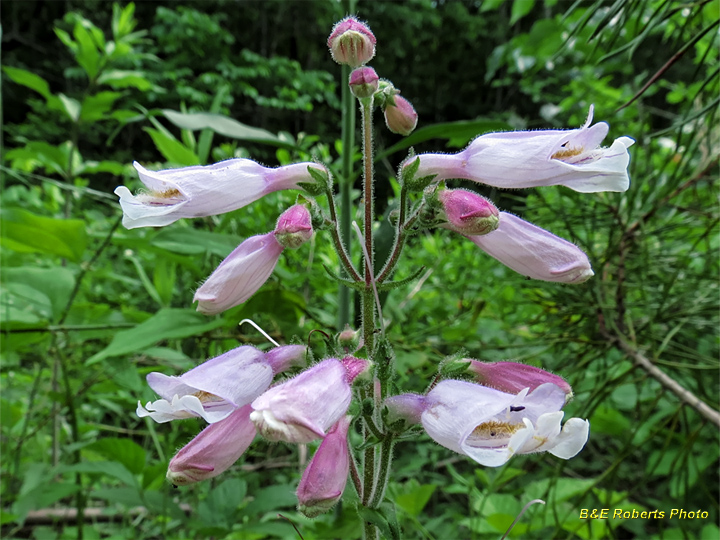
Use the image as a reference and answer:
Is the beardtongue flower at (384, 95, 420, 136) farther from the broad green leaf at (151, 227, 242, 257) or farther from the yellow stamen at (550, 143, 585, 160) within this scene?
the broad green leaf at (151, 227, 242, 257)

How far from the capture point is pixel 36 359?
54.0 inches

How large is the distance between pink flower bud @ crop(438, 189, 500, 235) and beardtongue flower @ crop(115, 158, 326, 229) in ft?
0.52

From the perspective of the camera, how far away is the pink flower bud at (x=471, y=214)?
0.46 m

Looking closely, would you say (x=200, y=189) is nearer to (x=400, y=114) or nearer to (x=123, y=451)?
(x=400, y=114)

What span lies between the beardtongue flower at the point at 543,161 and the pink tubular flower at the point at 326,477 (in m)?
0.29

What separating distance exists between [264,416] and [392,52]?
9.56 m

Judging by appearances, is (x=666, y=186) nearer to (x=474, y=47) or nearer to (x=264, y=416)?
(x=264, y=416)

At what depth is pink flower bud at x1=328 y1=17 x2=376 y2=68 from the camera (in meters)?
0.55

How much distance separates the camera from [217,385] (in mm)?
450

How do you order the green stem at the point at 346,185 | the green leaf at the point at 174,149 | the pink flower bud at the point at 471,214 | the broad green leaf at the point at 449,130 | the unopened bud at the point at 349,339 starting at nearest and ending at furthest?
the pink flower bud at the point at 471,214 → the unopened bud at the point at 349,339 → the broad green leaf at the point at 449,130 → the green stem at the point at 346,185 → the green leaf at the point at 174,149

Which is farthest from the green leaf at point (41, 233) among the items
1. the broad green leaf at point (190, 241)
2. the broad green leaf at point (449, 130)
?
the broad green leaf at point (449, 130)

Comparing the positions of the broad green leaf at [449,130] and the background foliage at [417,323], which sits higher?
the broad green leaf at [449,130]

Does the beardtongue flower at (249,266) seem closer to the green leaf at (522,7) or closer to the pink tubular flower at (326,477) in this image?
the pink tubular flower at (326,477)

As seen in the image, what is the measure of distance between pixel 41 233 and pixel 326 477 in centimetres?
76
